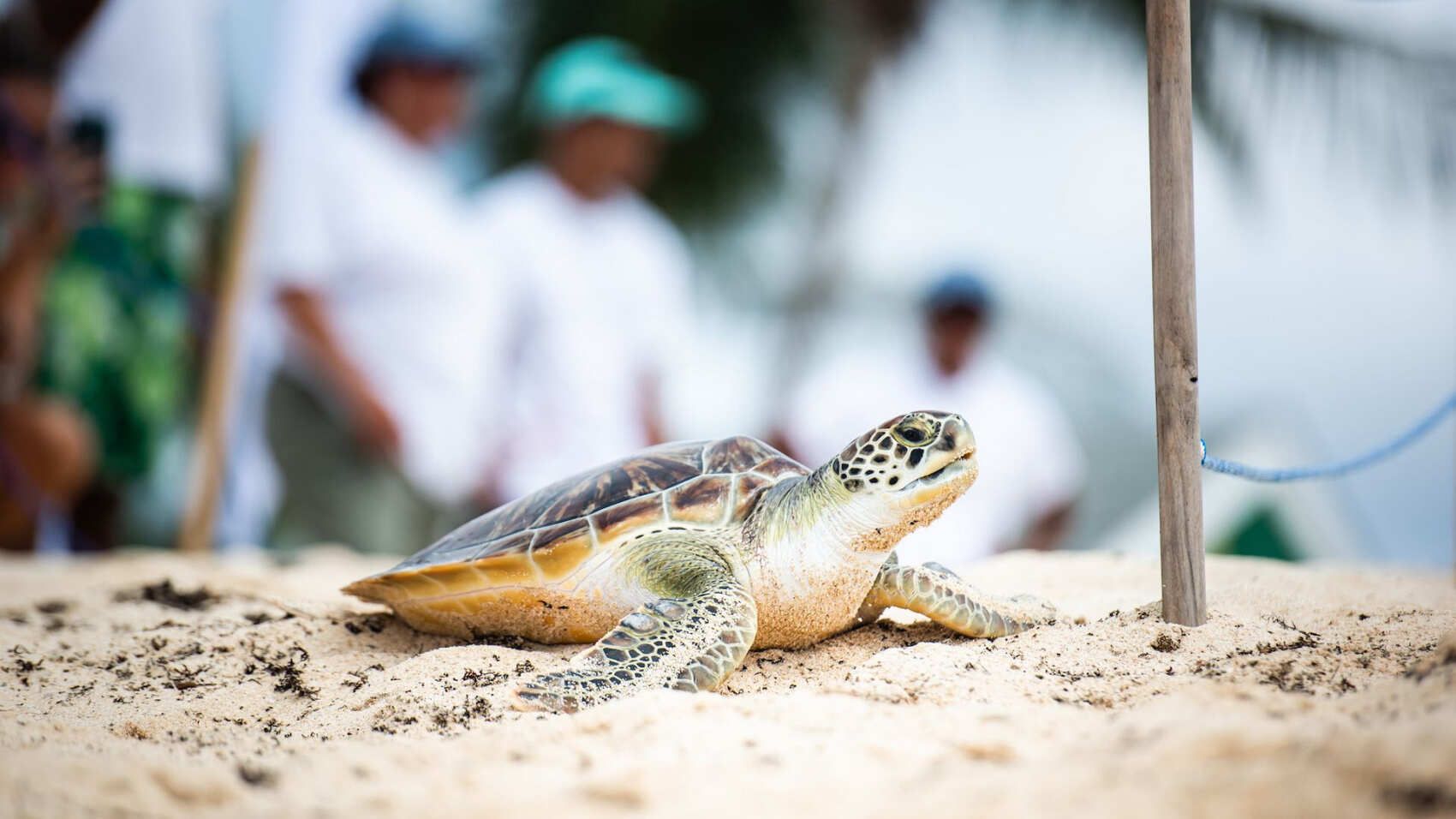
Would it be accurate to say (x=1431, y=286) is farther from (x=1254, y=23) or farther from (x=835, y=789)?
(x=835, y=789)

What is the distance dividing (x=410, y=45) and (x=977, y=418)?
459 cm

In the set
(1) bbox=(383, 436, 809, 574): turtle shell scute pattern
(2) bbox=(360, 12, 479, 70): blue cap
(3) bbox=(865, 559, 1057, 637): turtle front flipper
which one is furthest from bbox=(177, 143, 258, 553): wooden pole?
(3) bbox=(865, 559, 1057, 637): turtle front flipper

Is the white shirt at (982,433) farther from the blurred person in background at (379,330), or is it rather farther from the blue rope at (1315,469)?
the blue rope at (1315,469)

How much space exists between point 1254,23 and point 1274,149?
0.98 m

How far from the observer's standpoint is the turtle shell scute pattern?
245 cm

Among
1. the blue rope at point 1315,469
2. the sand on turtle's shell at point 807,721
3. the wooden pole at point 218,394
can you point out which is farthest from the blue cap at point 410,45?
the blue rope at point 1315,469

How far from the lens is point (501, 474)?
697cm

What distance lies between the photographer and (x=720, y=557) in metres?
2.43

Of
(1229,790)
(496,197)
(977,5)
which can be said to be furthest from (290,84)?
(1229,790)

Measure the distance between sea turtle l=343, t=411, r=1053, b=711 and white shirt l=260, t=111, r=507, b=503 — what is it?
4201 mm

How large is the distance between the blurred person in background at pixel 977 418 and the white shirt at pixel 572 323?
133 cm

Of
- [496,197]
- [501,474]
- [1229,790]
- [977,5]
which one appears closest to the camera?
[1229,790]

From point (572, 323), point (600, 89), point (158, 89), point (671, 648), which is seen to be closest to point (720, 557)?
point (671, 648)

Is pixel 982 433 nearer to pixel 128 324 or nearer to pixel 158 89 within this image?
pixel 128 324
